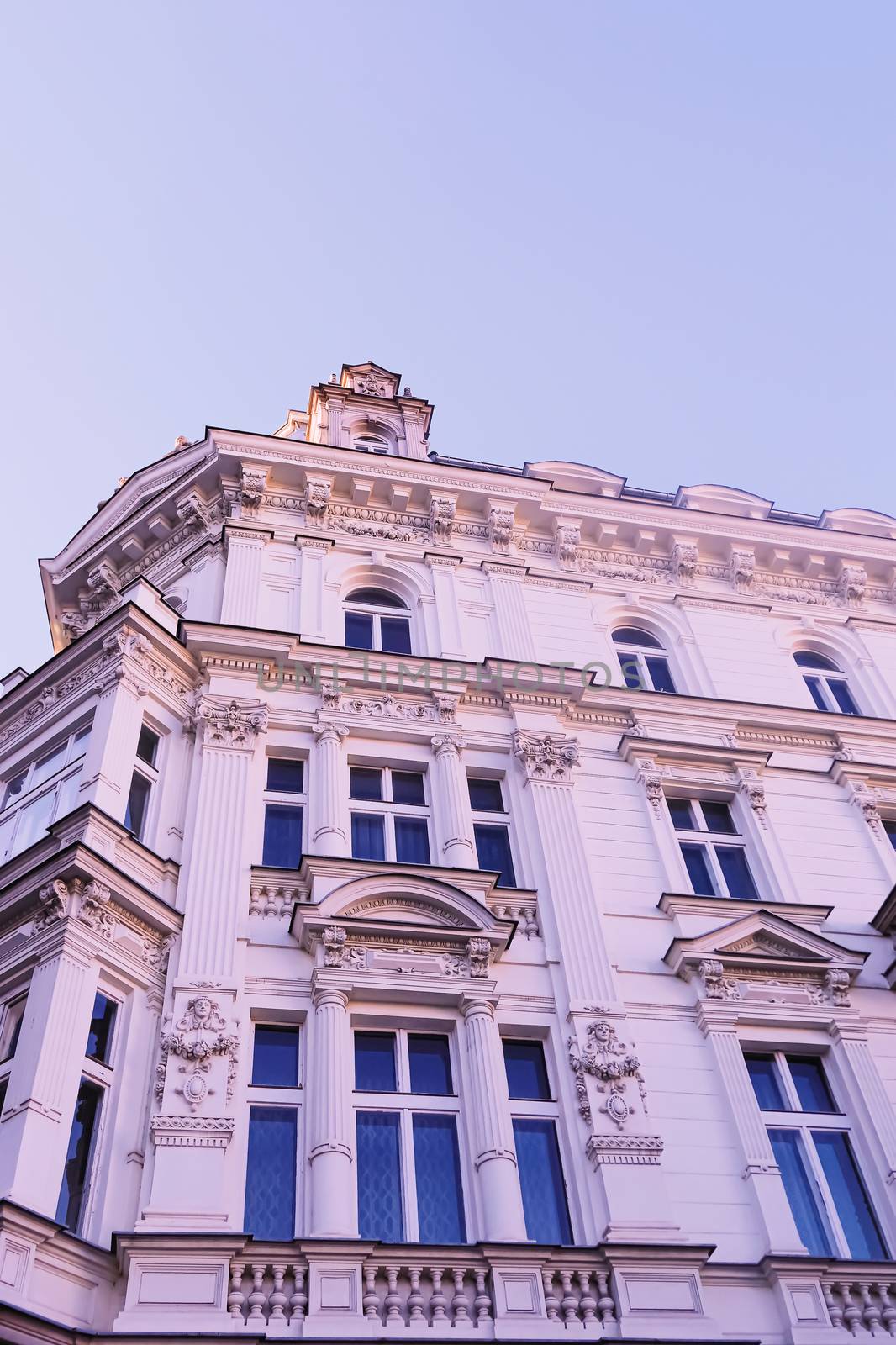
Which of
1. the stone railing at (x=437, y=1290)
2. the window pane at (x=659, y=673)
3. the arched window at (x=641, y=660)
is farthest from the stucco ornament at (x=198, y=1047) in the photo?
the window pane at (x=659, y=673)

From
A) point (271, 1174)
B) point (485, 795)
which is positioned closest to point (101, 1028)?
point (271, 1174)

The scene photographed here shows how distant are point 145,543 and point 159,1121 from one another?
13368 mm

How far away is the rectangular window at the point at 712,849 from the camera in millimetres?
19500

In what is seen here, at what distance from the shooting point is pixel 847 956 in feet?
58.7

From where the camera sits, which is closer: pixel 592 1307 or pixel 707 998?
pixel 592 1307

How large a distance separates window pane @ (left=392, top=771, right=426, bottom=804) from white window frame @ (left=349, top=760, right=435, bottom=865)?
1.1 inches

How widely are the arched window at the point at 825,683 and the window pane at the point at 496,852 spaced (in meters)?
8.19

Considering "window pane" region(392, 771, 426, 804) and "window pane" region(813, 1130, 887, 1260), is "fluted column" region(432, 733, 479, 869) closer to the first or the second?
"window pane" region(392, 771, 426, 804)

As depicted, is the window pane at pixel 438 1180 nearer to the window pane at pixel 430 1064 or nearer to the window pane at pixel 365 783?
the window pane at pixel 430 1064

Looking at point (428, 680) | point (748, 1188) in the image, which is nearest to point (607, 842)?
point (428, 680)

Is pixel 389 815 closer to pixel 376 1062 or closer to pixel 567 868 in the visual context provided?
pixel 567 868

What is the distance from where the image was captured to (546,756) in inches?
787

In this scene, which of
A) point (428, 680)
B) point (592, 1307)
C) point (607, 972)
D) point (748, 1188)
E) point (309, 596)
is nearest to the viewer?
point (592, 1307)

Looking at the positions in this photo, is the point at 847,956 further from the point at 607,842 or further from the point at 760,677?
the point at 760,677
